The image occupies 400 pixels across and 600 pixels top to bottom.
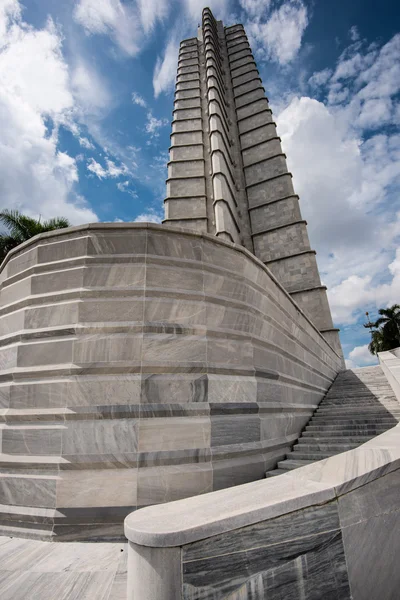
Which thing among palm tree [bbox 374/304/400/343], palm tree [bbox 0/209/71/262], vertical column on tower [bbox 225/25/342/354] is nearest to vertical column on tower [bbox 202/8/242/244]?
vertical column on tower [bbox 225/25/342/354]

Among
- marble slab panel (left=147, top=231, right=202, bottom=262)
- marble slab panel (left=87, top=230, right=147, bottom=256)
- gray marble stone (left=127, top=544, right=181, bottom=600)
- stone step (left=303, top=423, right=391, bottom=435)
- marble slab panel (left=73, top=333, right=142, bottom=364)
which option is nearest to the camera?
gray marble stone (left=127, top=544, right=181, bottom=600)

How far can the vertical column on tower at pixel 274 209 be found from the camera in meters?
22.5

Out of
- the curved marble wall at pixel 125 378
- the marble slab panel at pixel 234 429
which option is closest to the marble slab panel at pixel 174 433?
the curved marble wall at pixel 125 378

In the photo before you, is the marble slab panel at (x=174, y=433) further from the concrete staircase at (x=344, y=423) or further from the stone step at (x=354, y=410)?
the stone step at (x=354, y=410)

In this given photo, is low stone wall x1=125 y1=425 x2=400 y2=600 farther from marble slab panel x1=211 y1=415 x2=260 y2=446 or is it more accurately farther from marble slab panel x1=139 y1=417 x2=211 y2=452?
marble slab panel x1=211 y1=415 x2=260 y2=446

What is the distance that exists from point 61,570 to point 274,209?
26485 millimetres

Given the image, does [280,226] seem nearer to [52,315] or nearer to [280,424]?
[280,424]

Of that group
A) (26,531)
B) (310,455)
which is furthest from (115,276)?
(310,455)

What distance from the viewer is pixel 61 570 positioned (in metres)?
3.54

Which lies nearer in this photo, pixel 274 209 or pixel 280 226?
pixel 280 226

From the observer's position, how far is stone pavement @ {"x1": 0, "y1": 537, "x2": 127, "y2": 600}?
3002 millimetres

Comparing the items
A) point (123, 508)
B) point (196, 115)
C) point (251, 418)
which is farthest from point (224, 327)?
point (196, 115)

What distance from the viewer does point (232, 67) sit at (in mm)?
36281

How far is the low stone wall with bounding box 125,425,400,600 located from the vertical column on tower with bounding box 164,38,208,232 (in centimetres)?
2041
